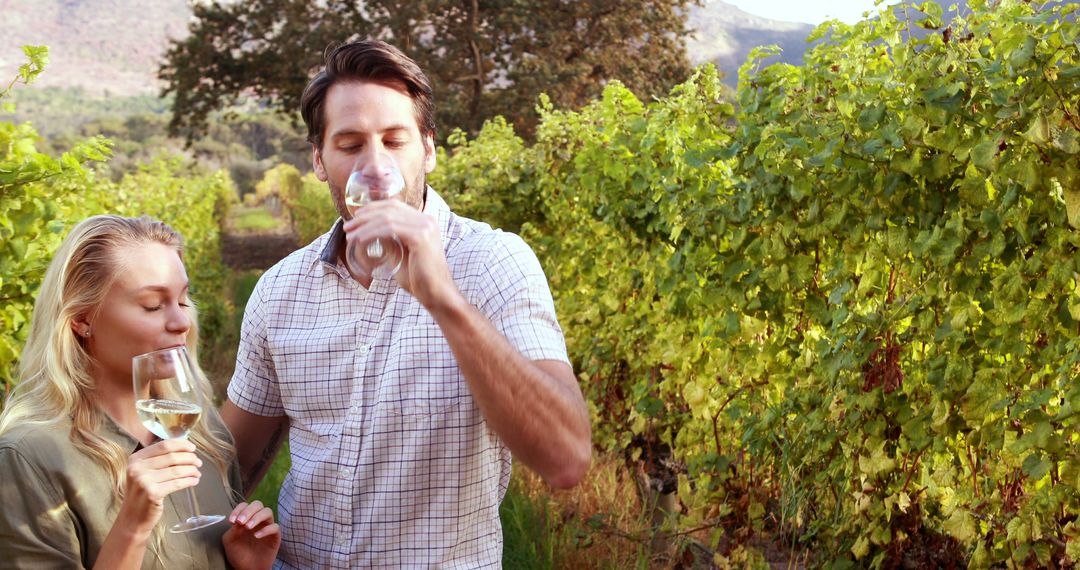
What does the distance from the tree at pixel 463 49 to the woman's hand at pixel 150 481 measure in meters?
23.4

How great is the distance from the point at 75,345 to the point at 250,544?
50 centimetres

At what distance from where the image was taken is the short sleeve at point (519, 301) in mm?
1895

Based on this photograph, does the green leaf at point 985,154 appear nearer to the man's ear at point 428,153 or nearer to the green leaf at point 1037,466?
the green leaf at point 1037,466

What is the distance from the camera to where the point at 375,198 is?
1697 millimetres

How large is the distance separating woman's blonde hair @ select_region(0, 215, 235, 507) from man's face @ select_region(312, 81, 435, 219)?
0.40m

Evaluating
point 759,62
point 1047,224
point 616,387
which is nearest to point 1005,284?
point 1047,224

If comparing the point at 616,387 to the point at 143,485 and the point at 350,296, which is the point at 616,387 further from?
the point at 143,485

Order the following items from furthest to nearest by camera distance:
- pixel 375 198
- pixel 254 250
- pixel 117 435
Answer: pixel 254 250, pixel 117 435, pixel 375 198

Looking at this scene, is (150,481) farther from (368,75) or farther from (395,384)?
(368,75)

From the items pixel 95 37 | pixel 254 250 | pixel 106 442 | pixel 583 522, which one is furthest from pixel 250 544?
pixel 95 37

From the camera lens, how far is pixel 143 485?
1.67 m

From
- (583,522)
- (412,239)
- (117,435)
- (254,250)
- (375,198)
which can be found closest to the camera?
(412,239)

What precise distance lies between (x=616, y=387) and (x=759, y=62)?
2.54m

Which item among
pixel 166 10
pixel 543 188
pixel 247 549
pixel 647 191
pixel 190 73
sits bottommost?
pixel 247 549
